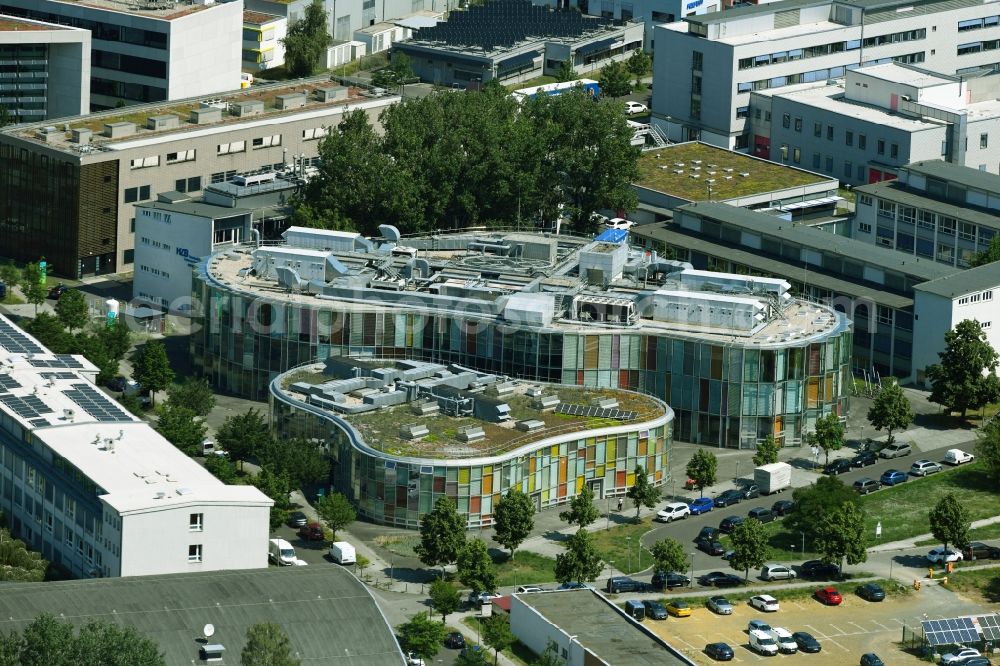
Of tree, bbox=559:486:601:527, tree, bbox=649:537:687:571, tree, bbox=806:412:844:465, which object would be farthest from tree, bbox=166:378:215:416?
tree, bbox=806:412:844:465

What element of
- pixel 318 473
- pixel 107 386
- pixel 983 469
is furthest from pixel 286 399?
pixel 983 469

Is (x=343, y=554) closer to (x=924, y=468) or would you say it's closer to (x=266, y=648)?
(x=266, y=648)

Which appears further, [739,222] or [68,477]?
[739,222]

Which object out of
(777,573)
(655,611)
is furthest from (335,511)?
(777,573)

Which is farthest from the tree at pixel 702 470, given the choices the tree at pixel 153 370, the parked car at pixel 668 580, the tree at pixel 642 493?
the tree at pixel 153 370

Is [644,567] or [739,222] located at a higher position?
[739,222]

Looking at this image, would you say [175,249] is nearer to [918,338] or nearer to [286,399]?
[286,399]

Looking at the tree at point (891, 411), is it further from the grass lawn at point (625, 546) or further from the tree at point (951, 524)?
the grass lawn at point (625, 546)
